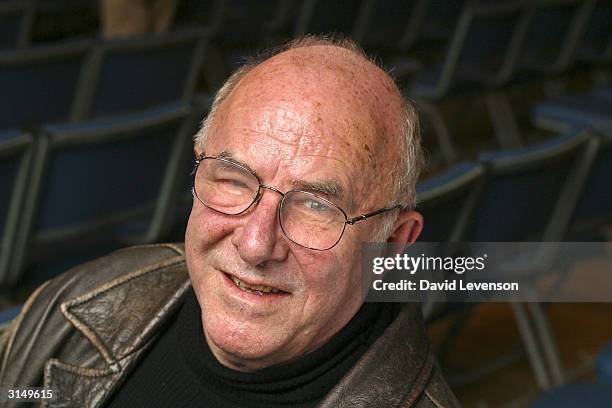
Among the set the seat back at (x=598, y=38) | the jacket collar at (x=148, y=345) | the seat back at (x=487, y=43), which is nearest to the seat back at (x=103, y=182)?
the jacket collar at (x=148, y=345)

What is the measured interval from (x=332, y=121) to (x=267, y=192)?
0.13 metres

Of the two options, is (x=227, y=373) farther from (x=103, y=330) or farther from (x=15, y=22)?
(x=15, y=22)

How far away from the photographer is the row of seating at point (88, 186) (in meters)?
2.35

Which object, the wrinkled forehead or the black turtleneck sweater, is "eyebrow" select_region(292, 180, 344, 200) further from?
the black turtleneck sweater

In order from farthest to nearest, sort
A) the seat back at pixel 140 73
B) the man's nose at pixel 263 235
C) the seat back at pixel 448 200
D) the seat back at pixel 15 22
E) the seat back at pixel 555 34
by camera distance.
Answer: the seat back at pixel 555 34 → the seat back at pixel 15 22 → the seat back at pixel 140 73 → the seat back at pixel 448 200 → the man's nose at pixel 263 235

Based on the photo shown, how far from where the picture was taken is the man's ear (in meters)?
1.42

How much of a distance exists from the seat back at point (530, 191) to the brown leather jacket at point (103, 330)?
3.25 feet

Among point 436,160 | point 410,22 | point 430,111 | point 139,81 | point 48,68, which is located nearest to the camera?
point 48,68

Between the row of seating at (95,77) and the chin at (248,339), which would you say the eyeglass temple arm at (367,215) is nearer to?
the chin at (248,339)

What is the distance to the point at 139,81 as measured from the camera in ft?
11.6

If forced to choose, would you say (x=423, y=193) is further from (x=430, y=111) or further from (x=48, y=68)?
(x=430, y=111)

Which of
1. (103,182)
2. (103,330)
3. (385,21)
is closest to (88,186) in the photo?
(103,182)

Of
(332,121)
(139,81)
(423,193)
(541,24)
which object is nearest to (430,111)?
(541,24)

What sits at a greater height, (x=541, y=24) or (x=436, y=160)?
(x=541, y=24)
